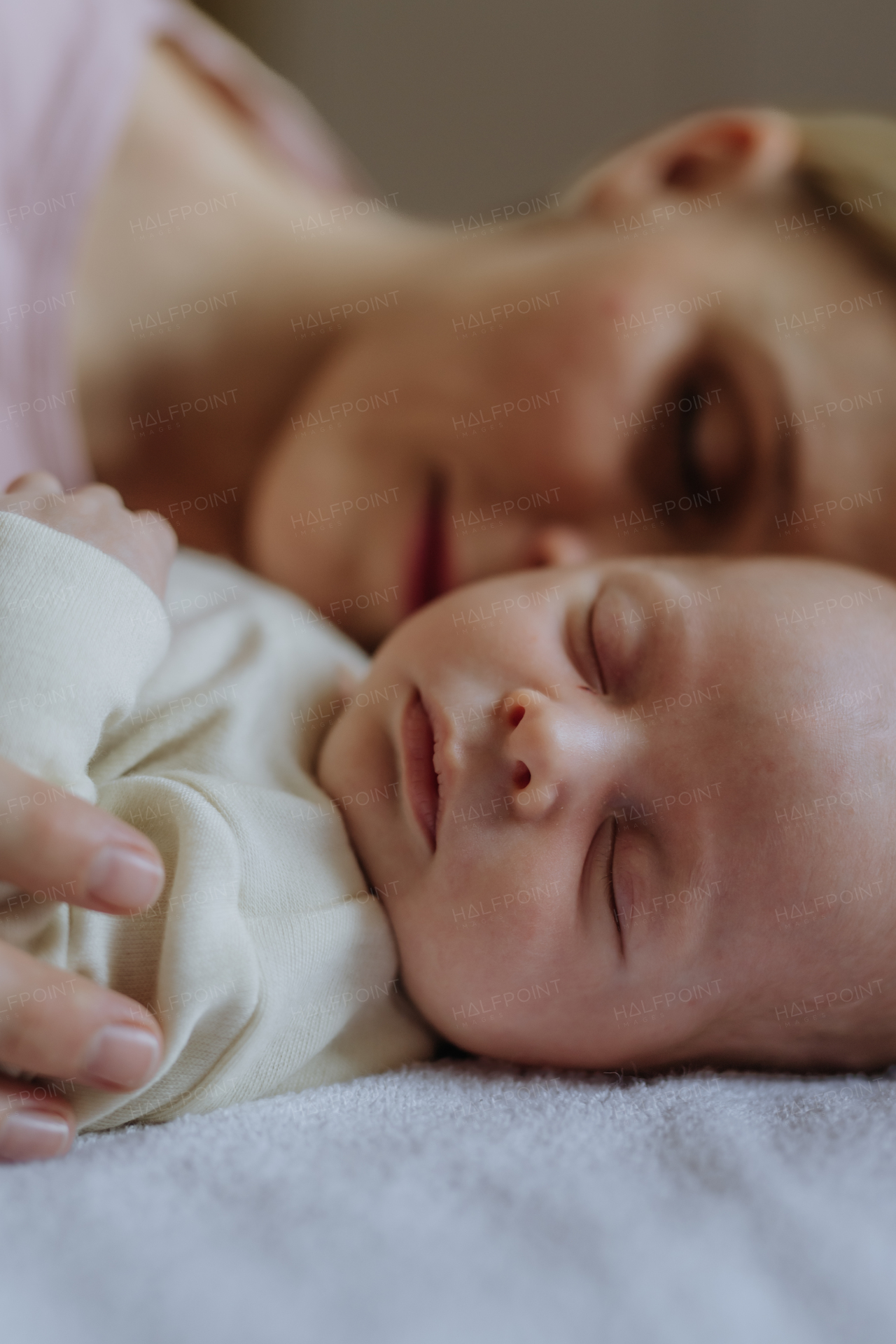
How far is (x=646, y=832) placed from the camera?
80 cm

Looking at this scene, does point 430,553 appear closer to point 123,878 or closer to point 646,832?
point 646,832

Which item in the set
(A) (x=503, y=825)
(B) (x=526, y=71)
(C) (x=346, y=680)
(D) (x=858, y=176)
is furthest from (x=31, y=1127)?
(B) (x=526, y=71)

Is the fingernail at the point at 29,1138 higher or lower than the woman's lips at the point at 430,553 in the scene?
lower

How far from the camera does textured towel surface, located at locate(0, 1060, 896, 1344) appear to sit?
45 cm

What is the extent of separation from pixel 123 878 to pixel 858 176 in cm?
115

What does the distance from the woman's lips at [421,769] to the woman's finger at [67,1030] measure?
27 centimetres

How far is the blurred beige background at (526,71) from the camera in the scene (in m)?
2.39

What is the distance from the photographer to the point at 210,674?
2.90 feet

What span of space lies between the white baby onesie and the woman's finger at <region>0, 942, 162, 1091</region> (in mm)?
11

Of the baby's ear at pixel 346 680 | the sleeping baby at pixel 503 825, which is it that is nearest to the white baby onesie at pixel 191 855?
the sleeping baby at pixel 503 825

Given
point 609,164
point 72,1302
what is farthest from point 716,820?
point 609,164

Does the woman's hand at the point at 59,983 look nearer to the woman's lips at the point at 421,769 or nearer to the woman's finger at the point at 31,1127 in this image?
the woman's finger at the point at 31,1127

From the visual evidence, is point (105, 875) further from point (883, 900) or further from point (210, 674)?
point (883, 900)

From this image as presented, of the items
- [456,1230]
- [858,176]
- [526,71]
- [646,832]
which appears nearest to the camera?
[456,1230]
